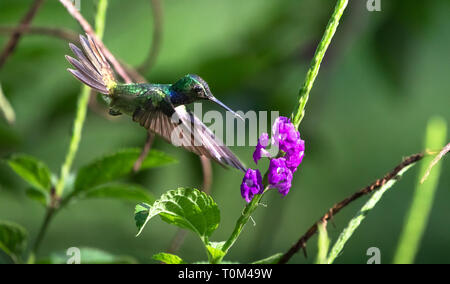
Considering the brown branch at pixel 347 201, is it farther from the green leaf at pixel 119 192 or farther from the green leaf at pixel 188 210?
the green leaf at pixel 119 192

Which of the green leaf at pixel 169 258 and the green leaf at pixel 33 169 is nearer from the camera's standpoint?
the green leaf at pixel 169 258

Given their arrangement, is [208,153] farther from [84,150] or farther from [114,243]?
[84,150]

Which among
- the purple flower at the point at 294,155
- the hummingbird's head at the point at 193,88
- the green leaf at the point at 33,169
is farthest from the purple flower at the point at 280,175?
the green leaf at the point at 33,169

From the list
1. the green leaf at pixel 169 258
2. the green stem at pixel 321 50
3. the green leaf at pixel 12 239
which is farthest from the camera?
the green leaf at pixel 12 239

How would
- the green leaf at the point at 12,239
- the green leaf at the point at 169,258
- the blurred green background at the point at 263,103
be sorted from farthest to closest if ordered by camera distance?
the blurred green background at the point at 263,103, the green leaf at the point at 12,239, the green leaf at the point at 169,258

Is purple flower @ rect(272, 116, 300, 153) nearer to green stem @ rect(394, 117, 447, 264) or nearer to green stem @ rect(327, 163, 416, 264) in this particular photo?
green stem @ rect(327, 163, 416, 264)

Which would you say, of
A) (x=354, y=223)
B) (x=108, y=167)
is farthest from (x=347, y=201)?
(x=108, y=167)

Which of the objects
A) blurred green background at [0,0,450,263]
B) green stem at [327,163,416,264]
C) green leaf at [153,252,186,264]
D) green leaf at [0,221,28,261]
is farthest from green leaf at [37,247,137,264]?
blurred green background at [0,0,450,263]
